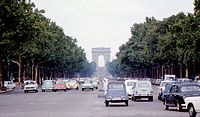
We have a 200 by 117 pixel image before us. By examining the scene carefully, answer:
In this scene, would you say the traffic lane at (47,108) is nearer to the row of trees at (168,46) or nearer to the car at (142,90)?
the car at (142,90)

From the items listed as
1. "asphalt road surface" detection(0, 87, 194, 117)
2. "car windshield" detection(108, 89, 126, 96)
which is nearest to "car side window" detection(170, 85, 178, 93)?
"asphalt road surface" detection(0, 87, 194, 117)

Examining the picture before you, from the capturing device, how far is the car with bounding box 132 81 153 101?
149 ft

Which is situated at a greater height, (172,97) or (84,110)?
(172,97)

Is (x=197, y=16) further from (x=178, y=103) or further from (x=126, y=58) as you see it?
(x=126, y=58)

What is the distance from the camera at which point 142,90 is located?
45.3 meters

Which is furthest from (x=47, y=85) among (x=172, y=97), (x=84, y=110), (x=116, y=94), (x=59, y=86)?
(x=172, y=97)

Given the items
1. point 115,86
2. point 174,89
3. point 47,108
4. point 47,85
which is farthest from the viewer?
point 47,85

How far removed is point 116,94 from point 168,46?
2492 inches

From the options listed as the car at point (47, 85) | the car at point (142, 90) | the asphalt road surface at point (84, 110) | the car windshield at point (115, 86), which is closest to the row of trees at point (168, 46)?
the car at point (47, 85)

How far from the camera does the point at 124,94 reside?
1511 inches

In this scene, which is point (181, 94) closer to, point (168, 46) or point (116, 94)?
point (116, 94)

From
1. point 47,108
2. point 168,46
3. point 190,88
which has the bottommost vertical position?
point 47,108

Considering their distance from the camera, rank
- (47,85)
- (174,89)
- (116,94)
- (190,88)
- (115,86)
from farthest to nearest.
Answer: (47,85) → (115,86) → (116,94) → (174,89) → (190,88)

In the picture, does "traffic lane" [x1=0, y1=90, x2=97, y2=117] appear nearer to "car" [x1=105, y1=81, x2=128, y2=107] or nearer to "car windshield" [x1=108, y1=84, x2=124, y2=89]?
"car" [x1=105, y1=81, x2=128, y2=107]
